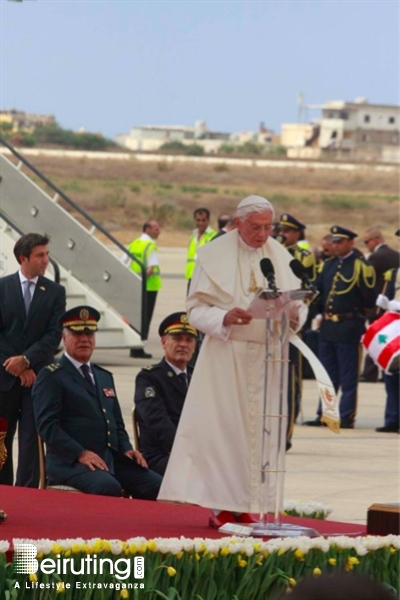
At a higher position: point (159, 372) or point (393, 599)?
point (159, 372)

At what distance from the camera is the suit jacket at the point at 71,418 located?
788cm

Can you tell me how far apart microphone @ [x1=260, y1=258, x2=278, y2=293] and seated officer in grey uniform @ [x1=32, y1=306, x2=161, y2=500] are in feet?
5.87

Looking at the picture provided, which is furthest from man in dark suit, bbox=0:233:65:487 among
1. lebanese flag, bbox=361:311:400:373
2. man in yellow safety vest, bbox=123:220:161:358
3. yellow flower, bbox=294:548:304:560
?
man in yellow safety vest, bbox=123:220:161:358

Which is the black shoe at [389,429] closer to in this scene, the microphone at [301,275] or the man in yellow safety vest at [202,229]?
the man in yellow safety vest at [202,229]

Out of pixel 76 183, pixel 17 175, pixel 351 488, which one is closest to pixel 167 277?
pixel 17 175

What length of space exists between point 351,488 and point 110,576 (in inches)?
199

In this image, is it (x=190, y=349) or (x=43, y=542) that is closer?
(x=43, y=542)

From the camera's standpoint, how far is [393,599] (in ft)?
8.09

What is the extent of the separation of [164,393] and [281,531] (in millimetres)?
1963

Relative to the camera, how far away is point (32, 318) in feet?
30.2

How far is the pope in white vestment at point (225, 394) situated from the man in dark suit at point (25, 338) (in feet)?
6.52

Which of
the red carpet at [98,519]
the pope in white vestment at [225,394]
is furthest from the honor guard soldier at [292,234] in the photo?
the pope in white vestment at [225,394]

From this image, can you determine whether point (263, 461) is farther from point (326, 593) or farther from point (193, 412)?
point (326, 593)

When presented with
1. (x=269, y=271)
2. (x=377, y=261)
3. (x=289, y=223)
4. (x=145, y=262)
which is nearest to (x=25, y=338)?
(x=269, y=271)
